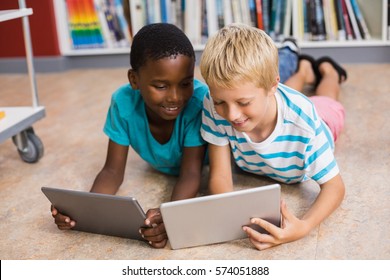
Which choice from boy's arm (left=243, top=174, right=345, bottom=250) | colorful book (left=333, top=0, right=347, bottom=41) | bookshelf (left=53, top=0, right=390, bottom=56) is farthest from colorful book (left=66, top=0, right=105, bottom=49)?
boy's arm (left=243, top=174, right=345, bottom=250)

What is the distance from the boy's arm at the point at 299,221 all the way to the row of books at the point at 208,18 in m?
1.70

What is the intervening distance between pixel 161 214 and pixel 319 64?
128 centimetres

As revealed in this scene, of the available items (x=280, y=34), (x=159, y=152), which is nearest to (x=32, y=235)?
(x=159, y=152)

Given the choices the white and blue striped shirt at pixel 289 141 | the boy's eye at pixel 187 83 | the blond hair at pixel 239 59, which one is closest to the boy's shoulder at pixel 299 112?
the white and blue striped shirt at pixel 289 141

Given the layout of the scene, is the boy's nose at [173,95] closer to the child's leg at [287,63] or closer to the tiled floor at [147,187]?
the tiled floor at [147,187]

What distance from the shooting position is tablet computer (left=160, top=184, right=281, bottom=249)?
1.16 meters

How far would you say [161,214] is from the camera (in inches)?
46.8

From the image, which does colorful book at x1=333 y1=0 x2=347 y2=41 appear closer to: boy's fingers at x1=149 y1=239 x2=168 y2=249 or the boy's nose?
the boy's nose

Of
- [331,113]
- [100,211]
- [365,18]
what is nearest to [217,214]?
[100,211]

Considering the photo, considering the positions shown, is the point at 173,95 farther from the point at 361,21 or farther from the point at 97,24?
the point at 97,24

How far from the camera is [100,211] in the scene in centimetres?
129

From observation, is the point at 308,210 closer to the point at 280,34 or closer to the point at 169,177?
the point at 169,177

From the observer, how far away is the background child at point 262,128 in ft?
3.98

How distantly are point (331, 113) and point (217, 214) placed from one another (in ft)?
2.36
